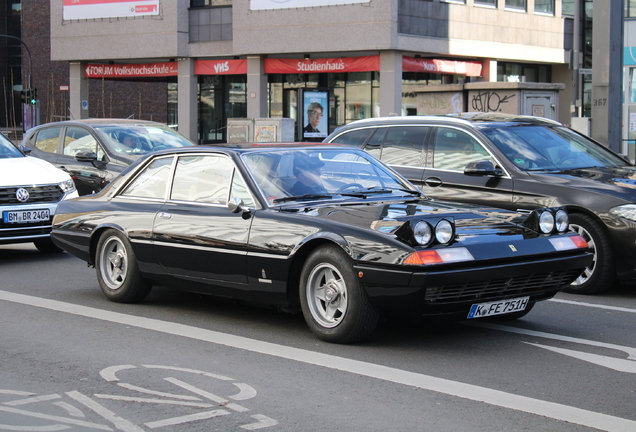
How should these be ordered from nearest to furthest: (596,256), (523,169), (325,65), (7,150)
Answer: (596,256) → (523,169) → (7,150) → (325,65)

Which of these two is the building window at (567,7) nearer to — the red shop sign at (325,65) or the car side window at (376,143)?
the red shop sign at (325,65)

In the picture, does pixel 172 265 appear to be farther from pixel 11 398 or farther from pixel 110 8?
pixel 110 8

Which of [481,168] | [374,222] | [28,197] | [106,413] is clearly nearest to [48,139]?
[28,197]

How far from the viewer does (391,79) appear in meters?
33.3


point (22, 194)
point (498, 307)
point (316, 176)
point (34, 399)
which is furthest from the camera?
point (22, 194)

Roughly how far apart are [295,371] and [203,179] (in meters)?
2.37

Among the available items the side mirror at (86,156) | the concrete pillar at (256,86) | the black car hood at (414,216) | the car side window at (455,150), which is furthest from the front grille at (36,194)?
the concrete pillar at (256,86)

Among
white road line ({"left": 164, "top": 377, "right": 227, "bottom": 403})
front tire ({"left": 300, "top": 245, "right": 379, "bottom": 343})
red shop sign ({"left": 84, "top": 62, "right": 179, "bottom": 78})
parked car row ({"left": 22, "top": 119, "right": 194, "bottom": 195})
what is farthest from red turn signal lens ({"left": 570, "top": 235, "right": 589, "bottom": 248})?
red shop sign ({"left": 84, "top": 62, "right": 179, "bottom": 78})

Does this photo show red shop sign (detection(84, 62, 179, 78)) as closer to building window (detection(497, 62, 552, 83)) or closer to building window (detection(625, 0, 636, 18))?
building window (detection(497, 62, 552, 83))

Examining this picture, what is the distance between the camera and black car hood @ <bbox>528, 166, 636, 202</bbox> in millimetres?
8430

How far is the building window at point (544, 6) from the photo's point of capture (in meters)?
38.2

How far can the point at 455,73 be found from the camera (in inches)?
1410

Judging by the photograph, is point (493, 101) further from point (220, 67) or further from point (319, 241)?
point (220, 67)

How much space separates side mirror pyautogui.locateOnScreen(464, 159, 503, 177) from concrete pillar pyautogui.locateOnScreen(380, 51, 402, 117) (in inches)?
970
